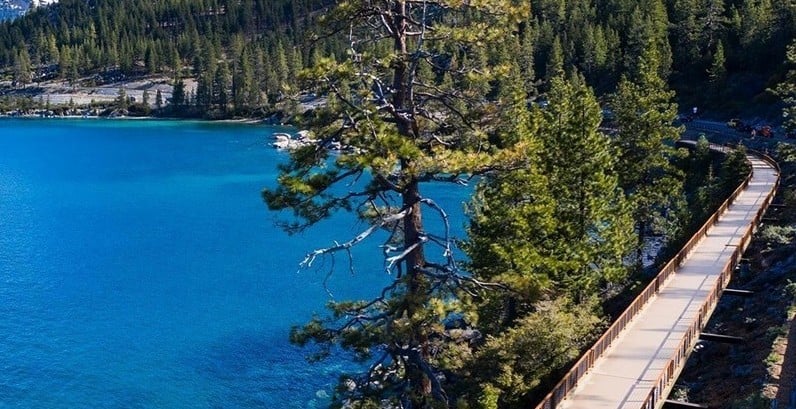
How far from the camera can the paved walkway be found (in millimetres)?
18938

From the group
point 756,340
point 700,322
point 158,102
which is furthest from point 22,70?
point 756,340

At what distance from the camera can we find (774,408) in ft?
54.2

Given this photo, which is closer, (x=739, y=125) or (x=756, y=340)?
(x=756, y=340)

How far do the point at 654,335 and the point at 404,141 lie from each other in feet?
43.5

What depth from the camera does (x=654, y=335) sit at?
73.7 feet

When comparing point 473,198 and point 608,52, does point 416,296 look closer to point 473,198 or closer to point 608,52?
point 473,198

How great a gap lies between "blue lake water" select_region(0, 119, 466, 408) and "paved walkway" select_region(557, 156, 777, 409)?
29.4 feet

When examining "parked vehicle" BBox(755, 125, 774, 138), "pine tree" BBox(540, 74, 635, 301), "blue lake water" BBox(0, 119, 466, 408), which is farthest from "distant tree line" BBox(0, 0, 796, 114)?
"pine tree" BBox(540, 74, 635, 301)

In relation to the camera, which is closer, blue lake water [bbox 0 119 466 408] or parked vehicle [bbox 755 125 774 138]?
blue lake water [bbox 0 119 466 408]

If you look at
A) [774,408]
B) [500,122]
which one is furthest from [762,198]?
[500,122]

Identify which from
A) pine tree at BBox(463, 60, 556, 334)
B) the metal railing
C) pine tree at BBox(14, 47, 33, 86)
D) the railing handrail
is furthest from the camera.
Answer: pine tree at BBox(14, 47, 33, 86)

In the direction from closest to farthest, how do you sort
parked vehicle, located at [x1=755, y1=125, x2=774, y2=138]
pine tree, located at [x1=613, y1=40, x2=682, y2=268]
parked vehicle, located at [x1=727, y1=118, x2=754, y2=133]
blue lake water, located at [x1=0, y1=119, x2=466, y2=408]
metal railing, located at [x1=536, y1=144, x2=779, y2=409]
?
1. metal railing, located at [x1=536, y1=144, x2=779, y2=409]
2. blue lake water, located at [x1=0, y1=119, x2=466, y2=408]
3. pine tree, located at [x1=613, y1=40, x2=682, y2=268]
4. parked vehicle, located at [x1=755, y1=125, x2=774, y2=138]
5. parked vehicle, located at [x1=727, y1=118, x2=754, y2=133]

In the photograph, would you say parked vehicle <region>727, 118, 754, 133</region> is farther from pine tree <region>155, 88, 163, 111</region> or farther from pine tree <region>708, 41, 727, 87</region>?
pine tree <region>155, 88, 163, 111</region>

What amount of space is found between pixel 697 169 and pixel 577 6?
81645mm
